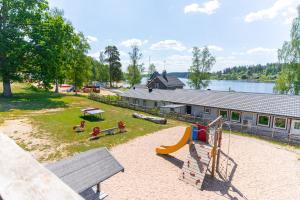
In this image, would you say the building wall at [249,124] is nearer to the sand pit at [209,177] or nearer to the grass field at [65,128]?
the sand pit at [209,177]

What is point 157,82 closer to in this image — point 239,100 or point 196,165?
point 239,100

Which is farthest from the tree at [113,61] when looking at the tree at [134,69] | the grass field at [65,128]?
the grass field at [65,128]

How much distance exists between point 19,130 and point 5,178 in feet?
62.3

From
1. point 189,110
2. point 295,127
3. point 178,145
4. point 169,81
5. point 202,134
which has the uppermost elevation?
point 169,81

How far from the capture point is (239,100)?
26000 millimetres

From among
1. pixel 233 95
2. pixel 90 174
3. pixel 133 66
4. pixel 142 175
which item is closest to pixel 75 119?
pixel 142 175

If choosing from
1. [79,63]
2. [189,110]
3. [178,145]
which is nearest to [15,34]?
[79,63]

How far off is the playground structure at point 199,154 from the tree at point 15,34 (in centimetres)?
2950

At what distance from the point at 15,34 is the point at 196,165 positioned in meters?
34.3

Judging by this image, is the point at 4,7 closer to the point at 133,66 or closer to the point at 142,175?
the point at 142,175

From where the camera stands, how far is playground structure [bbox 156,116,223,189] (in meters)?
11.0

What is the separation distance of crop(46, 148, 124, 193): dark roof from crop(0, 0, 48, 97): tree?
29.9 meters

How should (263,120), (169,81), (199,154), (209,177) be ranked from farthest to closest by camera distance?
(169,81)
(263,120)
(199,154)
(209,177)

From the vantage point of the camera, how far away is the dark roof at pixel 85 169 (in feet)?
21.9
